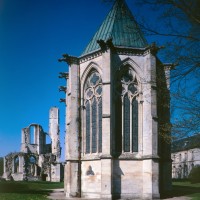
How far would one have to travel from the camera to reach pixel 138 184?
59.5ft

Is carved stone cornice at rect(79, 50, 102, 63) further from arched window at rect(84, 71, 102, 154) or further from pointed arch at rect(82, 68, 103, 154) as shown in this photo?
arched window at rect(84, 71, 102, 154)

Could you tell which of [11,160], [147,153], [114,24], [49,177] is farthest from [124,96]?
[11,160]

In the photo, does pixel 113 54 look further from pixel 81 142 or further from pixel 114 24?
pixel 81 142

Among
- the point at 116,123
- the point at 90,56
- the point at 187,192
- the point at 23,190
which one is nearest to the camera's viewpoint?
the point at 116,123

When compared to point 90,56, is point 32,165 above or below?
below

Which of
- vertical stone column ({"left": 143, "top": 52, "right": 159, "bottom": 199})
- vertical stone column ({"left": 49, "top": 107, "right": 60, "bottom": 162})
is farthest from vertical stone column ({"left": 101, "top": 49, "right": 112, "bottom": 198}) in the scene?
vertical stone column ({"left": 49, "top": 107, "right": 60, "bottom": 162})

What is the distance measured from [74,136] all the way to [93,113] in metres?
1.86

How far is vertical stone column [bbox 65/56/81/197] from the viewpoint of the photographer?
1936 cm

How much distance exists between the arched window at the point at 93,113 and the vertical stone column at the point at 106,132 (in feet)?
3.51

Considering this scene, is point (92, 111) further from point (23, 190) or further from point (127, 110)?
point (23, 190)

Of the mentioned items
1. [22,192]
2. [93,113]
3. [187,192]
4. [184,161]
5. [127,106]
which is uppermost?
[127,106]

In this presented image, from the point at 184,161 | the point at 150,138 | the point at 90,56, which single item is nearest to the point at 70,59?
the point at 90,56

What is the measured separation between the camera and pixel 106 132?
1806 cm

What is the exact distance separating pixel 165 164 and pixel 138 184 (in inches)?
116
